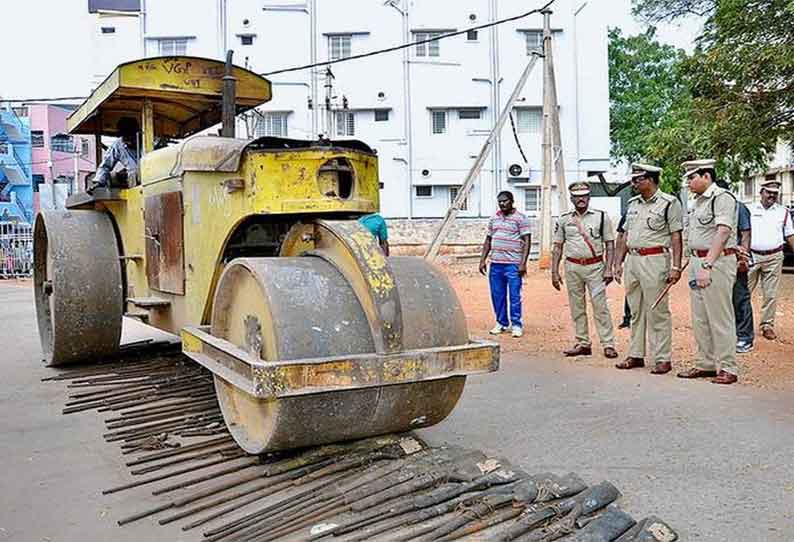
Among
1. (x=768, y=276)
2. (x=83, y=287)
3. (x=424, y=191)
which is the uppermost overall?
(x=424, y=191)

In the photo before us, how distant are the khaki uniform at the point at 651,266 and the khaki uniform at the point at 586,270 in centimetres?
56

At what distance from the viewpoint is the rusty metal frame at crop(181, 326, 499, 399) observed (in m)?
3.68

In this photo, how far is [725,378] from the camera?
6.16 m

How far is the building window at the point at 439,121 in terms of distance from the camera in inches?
1127

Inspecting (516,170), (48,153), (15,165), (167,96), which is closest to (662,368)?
(167,96)

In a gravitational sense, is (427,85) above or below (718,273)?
above

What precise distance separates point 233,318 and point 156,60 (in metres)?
2.68

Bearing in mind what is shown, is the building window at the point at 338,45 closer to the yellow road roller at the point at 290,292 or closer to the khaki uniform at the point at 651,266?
the yellow road roller at the point at 290,292

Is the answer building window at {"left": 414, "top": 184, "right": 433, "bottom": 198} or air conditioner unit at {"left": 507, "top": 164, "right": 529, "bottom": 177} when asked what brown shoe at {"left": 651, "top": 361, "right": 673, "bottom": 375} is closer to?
air conditioner unit at {"left": 507, "top": 164, "right": 529, "bottom": 177}

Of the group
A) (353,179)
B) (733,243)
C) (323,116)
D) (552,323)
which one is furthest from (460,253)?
(353,179)

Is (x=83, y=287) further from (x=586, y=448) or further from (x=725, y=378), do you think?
(x=725, y=378)

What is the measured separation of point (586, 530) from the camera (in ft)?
11.0

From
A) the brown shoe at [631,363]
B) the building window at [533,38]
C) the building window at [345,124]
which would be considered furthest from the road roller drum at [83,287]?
the building window at [533,38]

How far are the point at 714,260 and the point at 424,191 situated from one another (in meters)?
22.8
